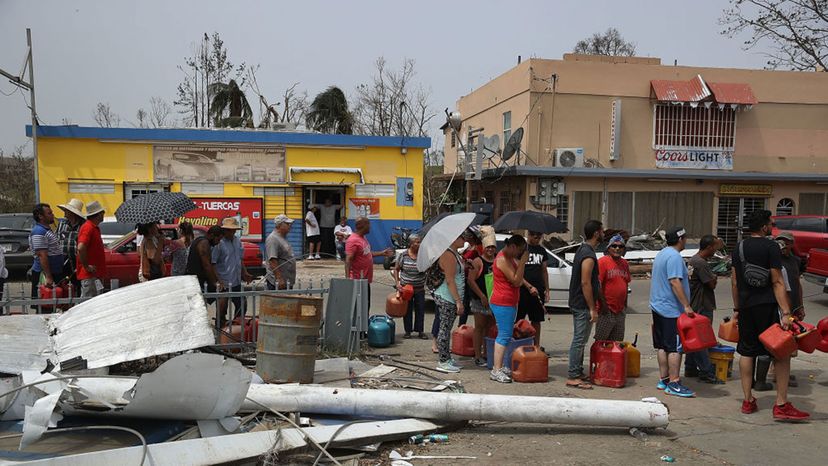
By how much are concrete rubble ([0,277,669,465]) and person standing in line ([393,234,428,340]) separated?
11.8ft

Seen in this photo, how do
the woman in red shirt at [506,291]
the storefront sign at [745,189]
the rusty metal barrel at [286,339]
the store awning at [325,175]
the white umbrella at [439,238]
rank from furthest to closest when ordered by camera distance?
the storefront sign at [745,189] → the store awning at [325,175] → the white umbrella at [439,238] → the woman in red shirt at [506,291] → the rusty metal barrel at [286,339]

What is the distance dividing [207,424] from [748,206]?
22.8 meters

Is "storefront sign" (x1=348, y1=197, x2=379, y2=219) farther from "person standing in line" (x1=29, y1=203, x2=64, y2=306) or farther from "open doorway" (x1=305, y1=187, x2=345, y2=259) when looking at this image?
"person standing in line" (x1=29, y1=203, x2=64, y2=306)

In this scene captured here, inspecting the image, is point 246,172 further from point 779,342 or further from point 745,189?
point 779,342

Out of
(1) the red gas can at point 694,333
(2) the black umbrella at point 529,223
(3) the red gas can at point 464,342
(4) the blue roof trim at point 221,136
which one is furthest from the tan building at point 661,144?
(1) the red gas can at point 694,333

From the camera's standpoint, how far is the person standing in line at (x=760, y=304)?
611 centimetres

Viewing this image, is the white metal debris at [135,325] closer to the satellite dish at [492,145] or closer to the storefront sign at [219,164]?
the storefront sign at [219,164]

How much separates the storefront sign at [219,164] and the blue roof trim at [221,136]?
0.94 ft

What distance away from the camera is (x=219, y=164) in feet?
67.6

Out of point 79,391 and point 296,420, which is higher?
point 79,391

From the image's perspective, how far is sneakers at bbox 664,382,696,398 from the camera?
6.88m

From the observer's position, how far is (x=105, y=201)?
2014cm

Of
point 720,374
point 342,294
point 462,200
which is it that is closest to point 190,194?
point 462,200

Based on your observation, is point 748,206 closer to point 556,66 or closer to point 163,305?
point 556,66
